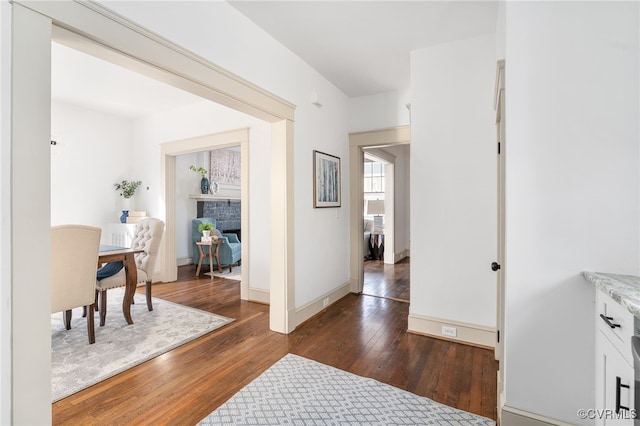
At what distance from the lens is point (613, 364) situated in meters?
1.10

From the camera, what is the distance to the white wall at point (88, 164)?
15.0 feet

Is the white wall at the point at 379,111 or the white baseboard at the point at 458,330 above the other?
the white wall at the point at 379,111

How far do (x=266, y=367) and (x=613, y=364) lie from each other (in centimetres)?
204

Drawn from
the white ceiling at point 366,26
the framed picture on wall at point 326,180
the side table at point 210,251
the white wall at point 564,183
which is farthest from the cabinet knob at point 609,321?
the side table at point 210,251

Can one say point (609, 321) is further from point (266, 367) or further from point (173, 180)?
point (173, 180)

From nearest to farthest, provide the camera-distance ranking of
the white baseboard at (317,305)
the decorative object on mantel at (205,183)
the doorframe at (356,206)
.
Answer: the white baseboard at (317,305) < the doorframe at (356,206) < the decorative object on mantel at (205,183)

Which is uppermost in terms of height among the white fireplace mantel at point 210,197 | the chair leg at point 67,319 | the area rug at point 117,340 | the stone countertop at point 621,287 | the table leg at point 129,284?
the white fireplace mantel at point 210,197

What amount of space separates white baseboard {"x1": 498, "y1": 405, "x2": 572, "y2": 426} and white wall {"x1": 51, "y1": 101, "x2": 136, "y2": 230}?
566 cm

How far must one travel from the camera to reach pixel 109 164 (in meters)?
5.14

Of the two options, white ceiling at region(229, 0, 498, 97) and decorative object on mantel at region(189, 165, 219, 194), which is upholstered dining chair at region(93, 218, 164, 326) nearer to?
decorative object on mantel at region(189, 165, 219, 194)

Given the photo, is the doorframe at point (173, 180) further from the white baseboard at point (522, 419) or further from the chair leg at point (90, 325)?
the white baseboard at point (522, 419)

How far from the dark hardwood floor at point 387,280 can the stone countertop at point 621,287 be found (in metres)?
2.79

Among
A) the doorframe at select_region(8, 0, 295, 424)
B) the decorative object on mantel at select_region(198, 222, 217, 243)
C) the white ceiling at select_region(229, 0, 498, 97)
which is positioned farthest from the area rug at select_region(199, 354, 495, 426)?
the decorative object on mantel at select_region(198, 222, 217, 243)

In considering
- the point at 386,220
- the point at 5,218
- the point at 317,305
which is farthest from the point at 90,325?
the point at 386,220
